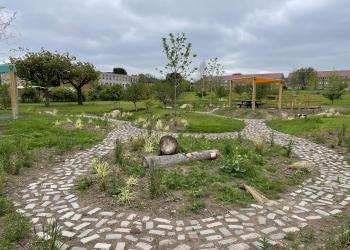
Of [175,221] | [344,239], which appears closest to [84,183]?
[175,221]

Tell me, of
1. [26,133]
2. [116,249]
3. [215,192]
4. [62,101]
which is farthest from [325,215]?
[62,101]

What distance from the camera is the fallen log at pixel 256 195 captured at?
14.7 ft

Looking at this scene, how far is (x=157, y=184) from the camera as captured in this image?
448 cm

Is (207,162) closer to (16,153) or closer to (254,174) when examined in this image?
(254,174)

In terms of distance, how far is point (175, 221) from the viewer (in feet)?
12.4

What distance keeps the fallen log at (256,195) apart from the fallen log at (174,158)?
1711mm

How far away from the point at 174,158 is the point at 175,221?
8.19 feet

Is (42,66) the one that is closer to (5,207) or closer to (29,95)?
(29,95)

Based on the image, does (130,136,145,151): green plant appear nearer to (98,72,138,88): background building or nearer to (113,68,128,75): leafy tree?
(98,72,138,88): background building

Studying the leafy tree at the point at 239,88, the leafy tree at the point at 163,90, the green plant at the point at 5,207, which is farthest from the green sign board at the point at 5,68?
the leafy tree at the point at 239,88

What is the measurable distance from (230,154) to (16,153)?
5.27m

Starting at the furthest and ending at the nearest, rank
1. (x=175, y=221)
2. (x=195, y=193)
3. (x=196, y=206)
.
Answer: (x=195, y=193), (x=196, y=206), (x=175, y=221)

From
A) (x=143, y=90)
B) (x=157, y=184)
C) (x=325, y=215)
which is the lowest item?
(x=325, y=215)

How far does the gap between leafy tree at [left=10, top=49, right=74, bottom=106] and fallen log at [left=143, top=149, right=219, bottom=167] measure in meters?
22.8
